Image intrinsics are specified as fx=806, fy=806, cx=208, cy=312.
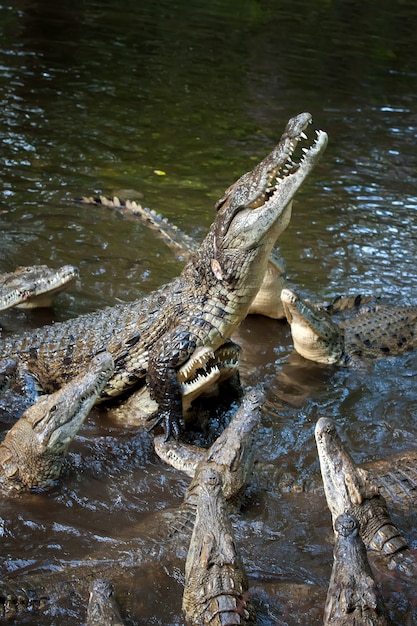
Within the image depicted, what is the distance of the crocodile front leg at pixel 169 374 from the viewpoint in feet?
16.5

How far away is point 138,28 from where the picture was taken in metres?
15.8

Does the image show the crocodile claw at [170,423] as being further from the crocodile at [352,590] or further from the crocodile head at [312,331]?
the crocodile at [352,590]

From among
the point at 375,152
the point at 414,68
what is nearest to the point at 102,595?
the point at 375,152

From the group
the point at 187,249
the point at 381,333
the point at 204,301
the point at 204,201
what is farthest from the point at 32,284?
the point at 204,201

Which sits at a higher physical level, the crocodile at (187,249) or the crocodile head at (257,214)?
the crocodile head at (257,214)

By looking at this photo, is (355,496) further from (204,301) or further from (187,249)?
(187,249)

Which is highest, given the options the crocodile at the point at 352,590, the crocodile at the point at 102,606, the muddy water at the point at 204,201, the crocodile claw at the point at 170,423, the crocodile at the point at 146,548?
the crocodile at the point at 352,590

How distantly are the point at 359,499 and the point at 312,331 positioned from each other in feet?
6.97

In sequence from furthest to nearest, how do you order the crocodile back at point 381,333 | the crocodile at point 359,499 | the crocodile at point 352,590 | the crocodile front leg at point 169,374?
the crocodile back at point 381,333
the crocodile front leg at point 169,374
the crocodile at point 359,499
the crocodile at point 352,590

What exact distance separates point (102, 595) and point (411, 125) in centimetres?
1020

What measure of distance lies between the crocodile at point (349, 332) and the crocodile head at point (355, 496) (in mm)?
1896

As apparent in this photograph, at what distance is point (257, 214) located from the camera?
5.08 meters

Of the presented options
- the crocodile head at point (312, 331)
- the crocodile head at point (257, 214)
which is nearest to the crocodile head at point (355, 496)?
the crocodile head at point (257, 214)

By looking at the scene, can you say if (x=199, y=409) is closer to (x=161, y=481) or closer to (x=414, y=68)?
(x=161, y=481)
